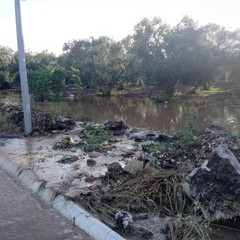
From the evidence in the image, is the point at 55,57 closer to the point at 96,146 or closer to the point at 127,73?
the point at 127,73

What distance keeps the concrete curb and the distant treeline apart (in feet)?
58.3

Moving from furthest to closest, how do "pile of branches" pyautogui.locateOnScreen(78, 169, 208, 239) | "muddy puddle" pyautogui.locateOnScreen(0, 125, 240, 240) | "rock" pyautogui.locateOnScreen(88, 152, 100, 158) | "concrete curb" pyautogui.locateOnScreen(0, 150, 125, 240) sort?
1. "rock" pyautogui.locateOnScreen(88, 152, 100, 158)
2. "pile of branches" pyautogui.locateOnScreen(78, 169, 208, 239)
3. "muddy puddle" pyautogui.locateOnScreen(0, 125, 240, 240)
4. "concrete curb" pyautogui.locateOnScreen(0, 150, 125, 240)

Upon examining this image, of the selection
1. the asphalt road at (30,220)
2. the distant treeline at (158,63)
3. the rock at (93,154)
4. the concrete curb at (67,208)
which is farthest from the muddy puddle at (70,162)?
the distant treeline at (158,63)

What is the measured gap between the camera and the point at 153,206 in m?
4.41

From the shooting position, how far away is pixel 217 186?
4047 millimetres

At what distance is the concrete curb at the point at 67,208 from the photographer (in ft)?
12.0

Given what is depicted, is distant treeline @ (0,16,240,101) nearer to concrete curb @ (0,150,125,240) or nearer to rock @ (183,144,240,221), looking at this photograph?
concrete curb @ (0,150,125,240)

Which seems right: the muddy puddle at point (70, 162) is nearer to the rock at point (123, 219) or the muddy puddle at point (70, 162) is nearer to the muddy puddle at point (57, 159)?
the muddy puddle at point (57, 159)

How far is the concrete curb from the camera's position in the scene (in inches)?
145

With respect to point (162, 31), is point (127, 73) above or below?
below

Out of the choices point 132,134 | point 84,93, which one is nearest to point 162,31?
point 84,93

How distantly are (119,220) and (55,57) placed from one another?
4764cm

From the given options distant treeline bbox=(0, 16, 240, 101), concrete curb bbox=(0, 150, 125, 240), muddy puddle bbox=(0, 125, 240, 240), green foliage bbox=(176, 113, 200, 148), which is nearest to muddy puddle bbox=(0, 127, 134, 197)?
muddy puddle bbox=(0, 125, 240, 240)

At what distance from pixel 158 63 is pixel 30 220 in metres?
24.3
